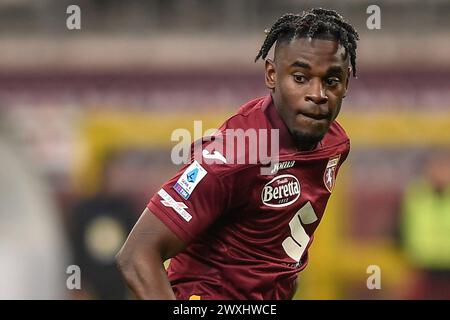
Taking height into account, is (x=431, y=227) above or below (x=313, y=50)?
below

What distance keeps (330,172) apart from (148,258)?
3.20 ft

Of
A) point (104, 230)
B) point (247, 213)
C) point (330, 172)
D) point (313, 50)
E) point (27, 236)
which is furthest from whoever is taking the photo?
point (104, 230)

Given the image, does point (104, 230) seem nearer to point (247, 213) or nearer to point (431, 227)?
point (431, 227)

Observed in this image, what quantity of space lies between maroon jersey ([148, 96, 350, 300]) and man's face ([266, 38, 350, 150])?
8 centimetres

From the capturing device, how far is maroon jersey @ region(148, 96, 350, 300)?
3.85 m

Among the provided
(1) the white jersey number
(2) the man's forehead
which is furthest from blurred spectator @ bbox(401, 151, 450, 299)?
(2) the man's forehead

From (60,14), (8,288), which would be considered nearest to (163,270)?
(8,288)

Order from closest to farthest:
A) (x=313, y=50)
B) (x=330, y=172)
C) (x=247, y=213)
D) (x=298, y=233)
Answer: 1. (x=313, y=50)
2. (x=247, y=213)
3. (x=298, y=233)
4. (x=330, y=172)

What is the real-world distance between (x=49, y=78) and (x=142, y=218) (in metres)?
7.71

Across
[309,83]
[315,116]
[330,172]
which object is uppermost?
[309,83]

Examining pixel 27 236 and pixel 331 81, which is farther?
pixel 27 236

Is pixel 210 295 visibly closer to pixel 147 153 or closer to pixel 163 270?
pixel 163 270

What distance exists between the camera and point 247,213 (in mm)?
4039

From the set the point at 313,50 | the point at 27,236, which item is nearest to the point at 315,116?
the point at 313,50
